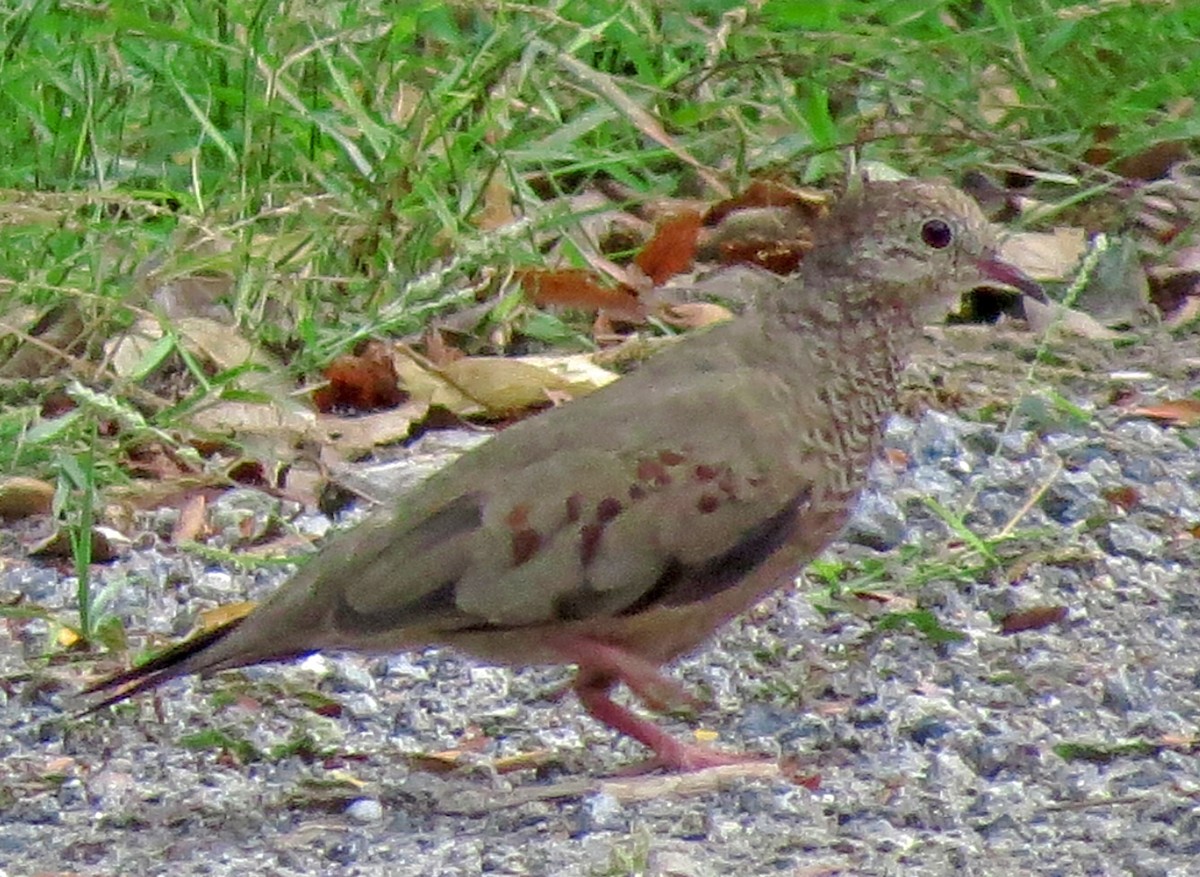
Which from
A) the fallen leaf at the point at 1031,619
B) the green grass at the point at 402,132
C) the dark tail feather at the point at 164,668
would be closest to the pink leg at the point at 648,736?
the dark tail feather at the point at 164,668

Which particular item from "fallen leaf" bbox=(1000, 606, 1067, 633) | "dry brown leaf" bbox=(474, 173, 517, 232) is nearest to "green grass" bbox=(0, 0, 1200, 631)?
"dry brown leaf" bbox=(474, 173, 517, 232)

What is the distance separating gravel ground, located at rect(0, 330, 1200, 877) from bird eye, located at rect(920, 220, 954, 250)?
0.68 meters

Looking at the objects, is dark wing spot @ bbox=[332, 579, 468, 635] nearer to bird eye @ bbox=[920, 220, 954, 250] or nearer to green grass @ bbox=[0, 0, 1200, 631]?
green grass @ bbox=[0, 0, 1200, 631]

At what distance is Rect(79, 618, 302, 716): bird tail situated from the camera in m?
4.00

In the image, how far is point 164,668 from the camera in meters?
4.03

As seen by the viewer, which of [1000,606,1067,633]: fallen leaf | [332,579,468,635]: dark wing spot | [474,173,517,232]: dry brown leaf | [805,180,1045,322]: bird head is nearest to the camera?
[332,579,468,635]: dark wing spot

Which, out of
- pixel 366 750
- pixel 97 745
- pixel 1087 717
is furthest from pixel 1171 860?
pixel 97 745

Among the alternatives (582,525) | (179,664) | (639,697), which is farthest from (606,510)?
(179,664)

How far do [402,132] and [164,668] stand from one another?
2.27 meters

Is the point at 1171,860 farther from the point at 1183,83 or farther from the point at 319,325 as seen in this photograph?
the point at 1183,83

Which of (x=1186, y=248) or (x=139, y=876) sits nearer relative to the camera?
(x=139, y=876)

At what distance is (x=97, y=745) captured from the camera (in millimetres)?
4379

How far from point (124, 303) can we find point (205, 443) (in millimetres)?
340

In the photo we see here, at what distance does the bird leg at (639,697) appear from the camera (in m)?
4.19
